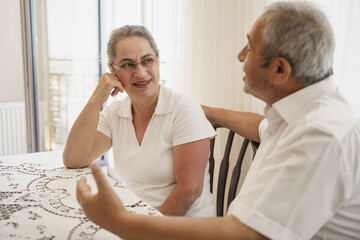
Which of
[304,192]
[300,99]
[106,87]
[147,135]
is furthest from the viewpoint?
[106,87]

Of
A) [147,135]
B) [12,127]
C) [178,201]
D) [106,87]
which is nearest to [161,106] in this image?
[147,135]

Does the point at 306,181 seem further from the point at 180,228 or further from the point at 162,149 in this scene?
the point at 162,149

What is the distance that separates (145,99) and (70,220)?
702 mm

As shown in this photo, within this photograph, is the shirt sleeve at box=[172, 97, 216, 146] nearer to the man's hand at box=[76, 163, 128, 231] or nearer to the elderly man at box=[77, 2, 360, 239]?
the elderly man at box=[77, 2, 360, 239]

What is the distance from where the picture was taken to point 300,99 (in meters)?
0.81

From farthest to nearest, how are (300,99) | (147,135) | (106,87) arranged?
(106,87) → (147,135) → (300,99)

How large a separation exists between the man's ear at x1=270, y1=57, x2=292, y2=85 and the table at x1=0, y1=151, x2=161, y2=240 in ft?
Answer: 1.64

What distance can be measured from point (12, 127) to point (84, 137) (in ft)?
9.19

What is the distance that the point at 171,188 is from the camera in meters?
1.42

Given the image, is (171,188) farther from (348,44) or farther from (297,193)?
(348,44)

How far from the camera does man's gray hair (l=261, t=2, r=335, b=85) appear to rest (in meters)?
0.77

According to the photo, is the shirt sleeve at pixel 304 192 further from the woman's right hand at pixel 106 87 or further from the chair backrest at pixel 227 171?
the woman's right hand at pixel 106 87

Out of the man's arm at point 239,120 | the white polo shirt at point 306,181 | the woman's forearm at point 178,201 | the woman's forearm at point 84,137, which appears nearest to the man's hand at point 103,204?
the white polo shirt at point 306,181

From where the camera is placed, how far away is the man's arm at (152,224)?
686 millimetres
